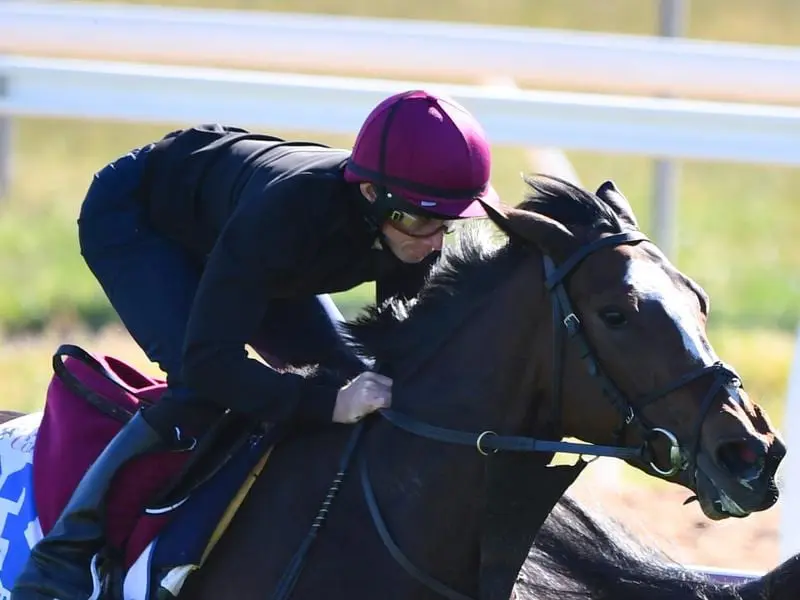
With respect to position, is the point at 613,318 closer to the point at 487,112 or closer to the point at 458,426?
the point at 458,426

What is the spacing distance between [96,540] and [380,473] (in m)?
0.71

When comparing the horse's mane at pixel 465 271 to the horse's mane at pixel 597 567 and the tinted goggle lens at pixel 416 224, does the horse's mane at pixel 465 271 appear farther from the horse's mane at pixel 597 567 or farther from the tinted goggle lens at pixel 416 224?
the horse's mane at pixel 597 567

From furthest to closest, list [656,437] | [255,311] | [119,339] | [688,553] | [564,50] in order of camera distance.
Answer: [119,339]
[564,50]
[688,553]
[255,311]
[656,437]

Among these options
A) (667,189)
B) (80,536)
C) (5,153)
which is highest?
(80,536)

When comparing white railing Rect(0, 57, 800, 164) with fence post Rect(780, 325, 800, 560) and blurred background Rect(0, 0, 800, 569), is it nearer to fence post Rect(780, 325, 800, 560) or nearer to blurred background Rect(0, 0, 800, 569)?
blurred background Rect(0, 0, 800, 569)

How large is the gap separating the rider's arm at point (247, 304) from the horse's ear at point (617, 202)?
69cm

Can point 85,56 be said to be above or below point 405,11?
above

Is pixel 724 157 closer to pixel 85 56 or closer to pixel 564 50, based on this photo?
pixel 564 50

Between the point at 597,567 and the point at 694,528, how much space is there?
305cm

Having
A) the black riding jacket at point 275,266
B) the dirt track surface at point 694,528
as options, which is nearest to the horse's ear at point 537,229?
the black riding jacket at point 275,266

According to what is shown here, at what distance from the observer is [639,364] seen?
11.1 ft

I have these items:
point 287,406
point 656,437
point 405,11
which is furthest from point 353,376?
point 405,11

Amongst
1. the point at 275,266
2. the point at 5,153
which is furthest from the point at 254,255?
the point at 5,153

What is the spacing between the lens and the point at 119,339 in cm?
927
